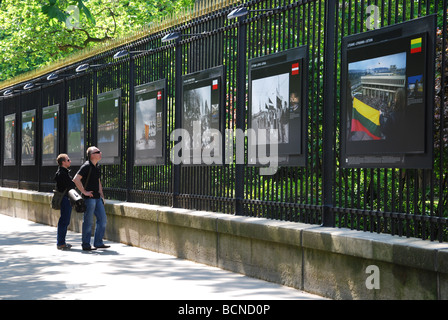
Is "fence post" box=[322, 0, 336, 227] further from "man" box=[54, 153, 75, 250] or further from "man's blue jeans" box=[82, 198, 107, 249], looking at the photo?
"man" box=[54, 153, 75, 250]

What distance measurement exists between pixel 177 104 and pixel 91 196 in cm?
214

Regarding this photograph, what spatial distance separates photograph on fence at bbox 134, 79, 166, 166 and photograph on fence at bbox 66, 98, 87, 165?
10.7ft

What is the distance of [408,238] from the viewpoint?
7203 millimetres

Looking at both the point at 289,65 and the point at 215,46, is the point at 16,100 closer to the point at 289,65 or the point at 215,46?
the point at 215,46

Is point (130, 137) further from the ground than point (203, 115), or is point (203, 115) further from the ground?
point (203, 115)

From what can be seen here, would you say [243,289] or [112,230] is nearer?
[243,289]

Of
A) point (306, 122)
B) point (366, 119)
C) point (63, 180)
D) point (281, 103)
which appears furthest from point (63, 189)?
point (366, 119)

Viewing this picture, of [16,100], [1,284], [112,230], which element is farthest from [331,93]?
[16,100]

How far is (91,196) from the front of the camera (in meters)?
13.3

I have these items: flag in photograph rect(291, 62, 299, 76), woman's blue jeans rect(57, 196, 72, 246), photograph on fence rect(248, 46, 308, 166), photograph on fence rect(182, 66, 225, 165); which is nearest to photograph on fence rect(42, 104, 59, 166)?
woman's blue jeans rect(57, 196, 72, 246)

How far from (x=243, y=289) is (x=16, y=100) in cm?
1597

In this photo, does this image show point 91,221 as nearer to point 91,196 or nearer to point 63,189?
point 91,196

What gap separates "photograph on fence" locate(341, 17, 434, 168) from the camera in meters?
7.01

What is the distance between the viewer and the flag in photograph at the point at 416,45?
703cm
